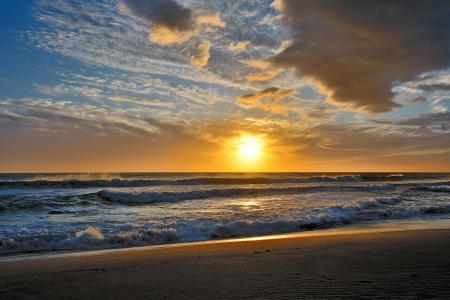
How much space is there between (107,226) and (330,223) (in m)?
7.49

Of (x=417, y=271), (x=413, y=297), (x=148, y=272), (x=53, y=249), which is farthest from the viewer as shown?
(x=53, y=249)

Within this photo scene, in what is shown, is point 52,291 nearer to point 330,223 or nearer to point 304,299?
point 304,299

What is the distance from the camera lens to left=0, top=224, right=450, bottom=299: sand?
12.2 feet

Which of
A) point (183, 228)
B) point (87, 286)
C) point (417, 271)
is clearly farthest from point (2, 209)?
point (417, 271)

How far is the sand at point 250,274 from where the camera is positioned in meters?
3.73

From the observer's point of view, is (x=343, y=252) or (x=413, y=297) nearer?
(x=413, y=297)

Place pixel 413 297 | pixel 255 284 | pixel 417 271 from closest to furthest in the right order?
pixel 413 297, pixel 255 284, pixel 417 271

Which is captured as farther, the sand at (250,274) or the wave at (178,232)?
the wave at (178,232)

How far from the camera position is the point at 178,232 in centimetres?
980

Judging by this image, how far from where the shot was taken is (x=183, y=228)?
10.2 m

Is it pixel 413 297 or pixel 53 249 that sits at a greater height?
pixel 413 297

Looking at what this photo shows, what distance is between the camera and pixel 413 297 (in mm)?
3336

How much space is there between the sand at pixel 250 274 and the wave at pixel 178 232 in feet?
5.54

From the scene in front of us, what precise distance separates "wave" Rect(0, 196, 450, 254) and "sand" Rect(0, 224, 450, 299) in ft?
5.54
